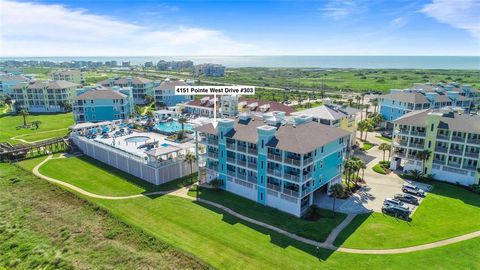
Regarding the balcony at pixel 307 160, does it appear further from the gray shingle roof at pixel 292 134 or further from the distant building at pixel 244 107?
the distant building at pixel 244 107

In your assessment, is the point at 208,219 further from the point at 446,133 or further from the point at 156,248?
the point at 446,133

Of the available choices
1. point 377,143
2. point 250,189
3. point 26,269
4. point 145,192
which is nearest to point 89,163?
point 145,192

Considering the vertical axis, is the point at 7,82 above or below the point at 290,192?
above

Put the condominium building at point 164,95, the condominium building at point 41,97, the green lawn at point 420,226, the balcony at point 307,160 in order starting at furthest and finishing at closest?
the condominium building at point 164,95 → the condominium building at point 41,97 → the balcony at point 307,160 → the green lawn at point 420,226

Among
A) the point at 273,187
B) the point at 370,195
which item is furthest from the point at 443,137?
the point at 273,187

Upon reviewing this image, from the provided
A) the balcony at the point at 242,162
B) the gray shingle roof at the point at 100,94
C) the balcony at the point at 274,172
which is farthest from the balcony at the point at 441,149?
the gray shingle roof at the point at 100,94

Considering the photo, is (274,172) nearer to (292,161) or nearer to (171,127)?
(292,161)

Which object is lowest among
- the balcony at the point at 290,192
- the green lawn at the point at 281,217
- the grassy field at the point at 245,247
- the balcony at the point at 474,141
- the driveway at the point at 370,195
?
the grassy field at the point at 245,247
